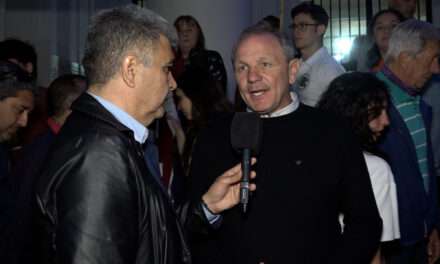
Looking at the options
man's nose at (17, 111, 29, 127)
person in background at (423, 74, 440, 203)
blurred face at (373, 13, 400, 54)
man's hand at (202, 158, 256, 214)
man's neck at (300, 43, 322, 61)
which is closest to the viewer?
man's hand at (202, 158, 256, 214)

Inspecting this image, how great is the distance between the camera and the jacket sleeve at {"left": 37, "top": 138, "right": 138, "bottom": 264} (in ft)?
5.38

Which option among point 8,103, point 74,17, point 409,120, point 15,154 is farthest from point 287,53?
point 74,17

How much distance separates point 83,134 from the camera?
1758 mm

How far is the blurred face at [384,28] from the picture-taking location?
17.5 ft

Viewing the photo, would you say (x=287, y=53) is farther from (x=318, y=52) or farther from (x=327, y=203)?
(x=318, y=52)

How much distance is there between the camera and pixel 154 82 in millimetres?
2020

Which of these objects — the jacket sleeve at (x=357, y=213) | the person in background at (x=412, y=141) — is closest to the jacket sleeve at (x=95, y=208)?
the jacket sleeve at (x=357, y=213)

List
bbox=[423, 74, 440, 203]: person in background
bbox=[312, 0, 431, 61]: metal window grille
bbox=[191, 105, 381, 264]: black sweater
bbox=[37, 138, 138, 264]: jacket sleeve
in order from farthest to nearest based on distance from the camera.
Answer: bbox=[312, 0, 431, 61]: metal window grille
bbox=[423, 74, 440, 203]: person in background
bbox=[191, 105, 381, 264]: black sweater
bbox=[37, 138, 138, 264]: jacket sleeve

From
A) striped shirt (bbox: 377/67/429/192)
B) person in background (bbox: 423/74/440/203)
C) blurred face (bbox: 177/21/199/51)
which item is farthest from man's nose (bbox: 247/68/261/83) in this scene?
blurred face (bbox: 177/21/199/51)

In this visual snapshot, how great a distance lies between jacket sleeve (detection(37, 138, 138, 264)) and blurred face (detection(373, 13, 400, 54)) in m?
4.07

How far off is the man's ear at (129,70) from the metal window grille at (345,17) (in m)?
7.97

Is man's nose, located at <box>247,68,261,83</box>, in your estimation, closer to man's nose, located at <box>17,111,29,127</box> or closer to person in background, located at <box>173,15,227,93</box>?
man's nose, located at <box>17,111,29,127</box>

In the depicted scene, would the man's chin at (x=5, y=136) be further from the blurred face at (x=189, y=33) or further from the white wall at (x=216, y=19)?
the white wall at (x=216, y=19)

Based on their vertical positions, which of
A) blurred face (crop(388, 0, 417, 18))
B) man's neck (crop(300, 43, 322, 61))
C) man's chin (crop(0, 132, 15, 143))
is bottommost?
man's chin (crop(0, 132, 15, 143))
